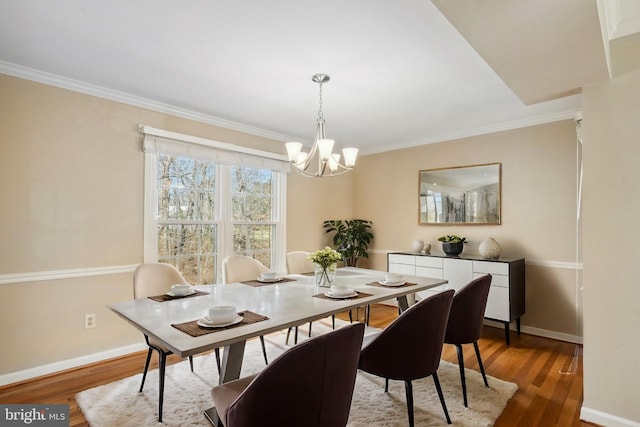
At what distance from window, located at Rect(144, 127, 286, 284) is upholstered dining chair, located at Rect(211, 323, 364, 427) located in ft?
8.48

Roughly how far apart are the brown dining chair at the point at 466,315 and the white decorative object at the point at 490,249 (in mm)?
1541

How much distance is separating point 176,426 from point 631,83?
3467 mm

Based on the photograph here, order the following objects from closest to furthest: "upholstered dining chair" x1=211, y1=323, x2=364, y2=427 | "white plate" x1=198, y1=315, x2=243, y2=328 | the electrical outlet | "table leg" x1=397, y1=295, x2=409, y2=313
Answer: "upholstered dining chair" x1=211, y1=323, x2=364, y2=427 → "white plate" x1=198, y1=315, x2=243, y2=328 → "table leg" x1=397, y1=295, x2=409, y2=313 → the electrical outlet

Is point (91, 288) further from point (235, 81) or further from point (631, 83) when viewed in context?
point (631, 83)

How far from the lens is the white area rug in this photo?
6.83 feet

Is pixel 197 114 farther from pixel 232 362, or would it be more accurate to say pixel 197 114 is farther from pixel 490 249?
pixel 490 249

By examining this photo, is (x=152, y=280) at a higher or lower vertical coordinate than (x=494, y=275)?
higher

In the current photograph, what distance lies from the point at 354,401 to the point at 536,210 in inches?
115

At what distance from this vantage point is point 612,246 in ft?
6.84

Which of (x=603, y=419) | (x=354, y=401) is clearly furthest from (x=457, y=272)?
(x=354, y=401)

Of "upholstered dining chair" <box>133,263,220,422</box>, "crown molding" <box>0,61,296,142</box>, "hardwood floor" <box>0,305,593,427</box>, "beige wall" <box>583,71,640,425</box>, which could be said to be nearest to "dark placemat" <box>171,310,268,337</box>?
"upholstered dining chair" <box>133,263,220,422</box>

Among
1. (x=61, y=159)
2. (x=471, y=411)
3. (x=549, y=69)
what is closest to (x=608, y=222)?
(x=549, y=69)

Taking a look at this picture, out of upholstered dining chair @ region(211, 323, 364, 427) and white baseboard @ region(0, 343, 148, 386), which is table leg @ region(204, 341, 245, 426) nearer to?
upholstered dining chair @ region(211, 323, 364, 427)

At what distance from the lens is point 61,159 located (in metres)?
2.82
